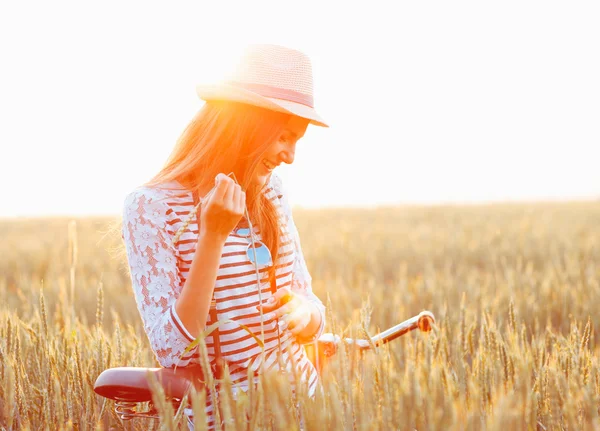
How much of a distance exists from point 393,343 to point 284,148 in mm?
1282

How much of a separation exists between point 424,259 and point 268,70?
4481 mm

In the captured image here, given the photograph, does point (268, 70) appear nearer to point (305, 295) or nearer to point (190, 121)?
point (190, 121)

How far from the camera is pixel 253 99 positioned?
1484 millimetres

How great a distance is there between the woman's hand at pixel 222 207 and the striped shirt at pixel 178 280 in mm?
225

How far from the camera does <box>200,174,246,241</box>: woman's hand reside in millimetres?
1263

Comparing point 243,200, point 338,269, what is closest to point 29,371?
point 243,200

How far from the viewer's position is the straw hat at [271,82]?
152 cm

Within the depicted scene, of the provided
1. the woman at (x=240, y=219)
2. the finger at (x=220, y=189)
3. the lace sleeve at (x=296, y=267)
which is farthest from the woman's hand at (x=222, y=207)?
the lace sleeve at (x=296, y=267)

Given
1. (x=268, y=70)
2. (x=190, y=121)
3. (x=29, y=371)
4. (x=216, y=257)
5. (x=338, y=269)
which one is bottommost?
(x=338, y=269)

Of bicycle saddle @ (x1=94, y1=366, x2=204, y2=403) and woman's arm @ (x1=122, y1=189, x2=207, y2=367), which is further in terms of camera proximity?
woman's arm @ (x1=122, y1=189, x2=207, y2=367)

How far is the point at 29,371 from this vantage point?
1914mm

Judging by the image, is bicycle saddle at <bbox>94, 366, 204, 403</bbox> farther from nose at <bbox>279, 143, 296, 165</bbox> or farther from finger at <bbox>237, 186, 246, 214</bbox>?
nose at <bbox>279, 143, 296, 165</bbox>

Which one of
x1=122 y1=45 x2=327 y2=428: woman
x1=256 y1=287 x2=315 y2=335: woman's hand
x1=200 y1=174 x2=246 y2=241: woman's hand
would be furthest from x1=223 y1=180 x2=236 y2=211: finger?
x1=256 y1=287 x2=315 y2=335: woman's hand

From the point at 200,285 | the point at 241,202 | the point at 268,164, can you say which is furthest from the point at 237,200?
the point at 268,164
